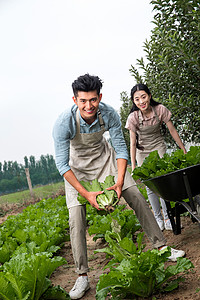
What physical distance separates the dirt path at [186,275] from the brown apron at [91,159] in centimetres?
101

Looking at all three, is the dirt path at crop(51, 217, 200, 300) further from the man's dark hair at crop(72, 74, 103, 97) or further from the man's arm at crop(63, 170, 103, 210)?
the man's dark hair at crop(72, 74, 103, 97)

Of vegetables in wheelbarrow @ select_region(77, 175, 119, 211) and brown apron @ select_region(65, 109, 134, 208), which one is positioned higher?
brown apron @ select_region(65, 109, 134, 208)

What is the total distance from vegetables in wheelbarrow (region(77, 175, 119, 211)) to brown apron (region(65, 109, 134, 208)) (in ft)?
0.62

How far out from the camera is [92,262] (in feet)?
13.6

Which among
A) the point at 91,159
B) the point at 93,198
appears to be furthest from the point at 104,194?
the point at 91,159

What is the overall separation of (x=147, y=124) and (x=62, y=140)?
1646mm

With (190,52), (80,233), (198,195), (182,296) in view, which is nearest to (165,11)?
(190,52)

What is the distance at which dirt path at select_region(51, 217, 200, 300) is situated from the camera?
94.0 inches

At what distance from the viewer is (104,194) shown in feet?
9.32

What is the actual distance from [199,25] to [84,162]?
2.08 metres

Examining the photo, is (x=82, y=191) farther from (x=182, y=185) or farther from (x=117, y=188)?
(x=182, y=185)

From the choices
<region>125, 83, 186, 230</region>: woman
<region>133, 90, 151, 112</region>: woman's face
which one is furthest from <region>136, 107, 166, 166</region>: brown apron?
<region>133, 90, 151, 112</region>: woman's face

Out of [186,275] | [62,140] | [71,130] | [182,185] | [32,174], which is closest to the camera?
[186,275]

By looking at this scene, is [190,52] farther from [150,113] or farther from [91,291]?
[91,291]
